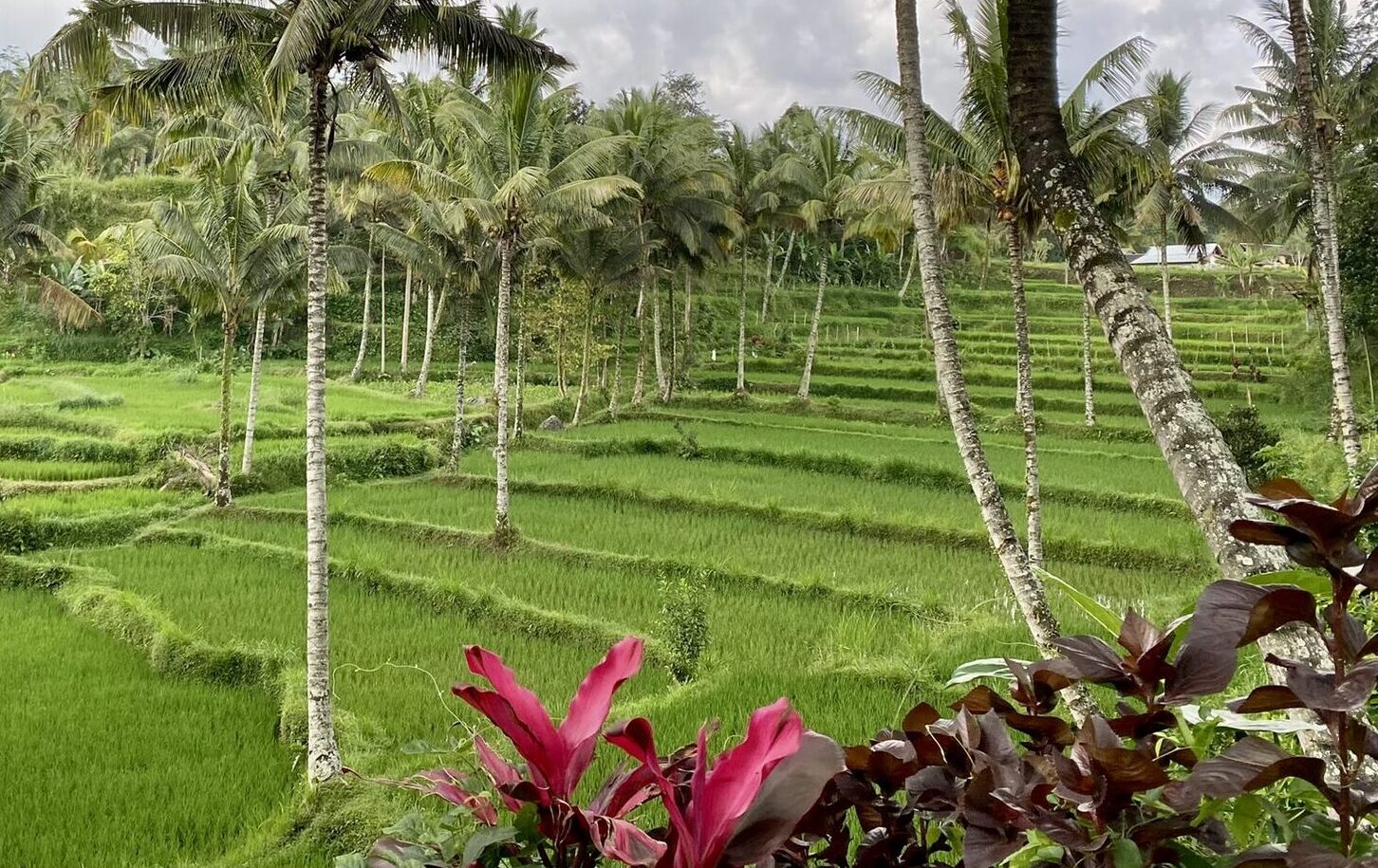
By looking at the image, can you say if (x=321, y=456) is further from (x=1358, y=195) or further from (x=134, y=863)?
(x=1358, y=195)

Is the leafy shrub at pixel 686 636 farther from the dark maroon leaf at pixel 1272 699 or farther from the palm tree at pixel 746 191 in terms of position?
the palm tree at pixel 746 191

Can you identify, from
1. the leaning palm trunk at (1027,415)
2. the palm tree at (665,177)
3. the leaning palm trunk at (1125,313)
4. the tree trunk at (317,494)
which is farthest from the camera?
the palm tree at (665,177)

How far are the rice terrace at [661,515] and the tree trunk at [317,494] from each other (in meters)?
0.03

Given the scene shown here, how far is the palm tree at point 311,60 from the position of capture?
5.07 m

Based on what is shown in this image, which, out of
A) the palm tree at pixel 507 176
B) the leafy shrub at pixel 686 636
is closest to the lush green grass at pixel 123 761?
the leafy shrub at pixel 686 636

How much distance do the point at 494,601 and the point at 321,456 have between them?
10.3 feet

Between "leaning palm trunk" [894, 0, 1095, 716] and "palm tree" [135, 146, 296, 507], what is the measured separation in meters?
11.0

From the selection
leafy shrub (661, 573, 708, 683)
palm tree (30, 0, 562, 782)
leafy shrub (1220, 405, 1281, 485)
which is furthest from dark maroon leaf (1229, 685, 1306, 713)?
leafy shrub (1220, 405, 1281, 485)

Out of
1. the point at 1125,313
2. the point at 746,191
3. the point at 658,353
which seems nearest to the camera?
the point at 1125,313

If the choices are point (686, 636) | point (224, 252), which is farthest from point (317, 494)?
point (224, 252)

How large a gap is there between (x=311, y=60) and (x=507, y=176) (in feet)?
19.2

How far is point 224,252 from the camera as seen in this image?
523 inches

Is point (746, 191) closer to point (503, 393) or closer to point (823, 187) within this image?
point (823, 187)

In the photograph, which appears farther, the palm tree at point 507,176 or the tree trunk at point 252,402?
the tree trunk at point 252,402
